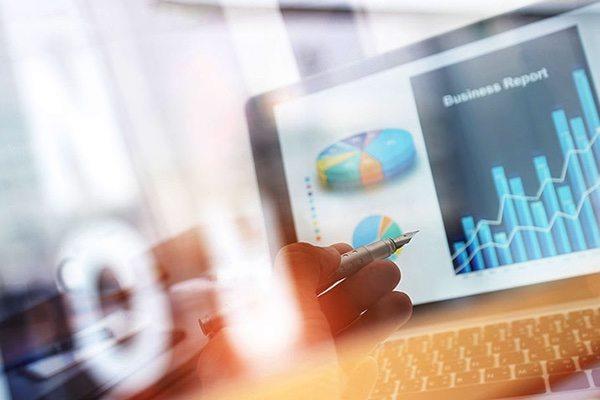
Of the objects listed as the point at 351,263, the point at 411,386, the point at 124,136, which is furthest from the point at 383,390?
the point at 124,136

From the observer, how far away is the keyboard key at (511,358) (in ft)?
1.31

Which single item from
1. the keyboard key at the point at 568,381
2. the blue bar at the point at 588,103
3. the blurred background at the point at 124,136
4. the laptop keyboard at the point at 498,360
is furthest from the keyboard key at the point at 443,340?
the blurred background at the point at 124,136

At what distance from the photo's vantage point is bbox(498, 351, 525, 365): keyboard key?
40 cm

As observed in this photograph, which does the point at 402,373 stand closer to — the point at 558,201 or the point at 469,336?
the point at 469,336

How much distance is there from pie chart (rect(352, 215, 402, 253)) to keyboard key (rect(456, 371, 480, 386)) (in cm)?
17

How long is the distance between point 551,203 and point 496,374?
18 centimetres

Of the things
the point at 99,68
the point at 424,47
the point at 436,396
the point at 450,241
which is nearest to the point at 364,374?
the point at 436,396

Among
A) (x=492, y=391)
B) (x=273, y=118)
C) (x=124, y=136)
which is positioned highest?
(x=124, y=136)

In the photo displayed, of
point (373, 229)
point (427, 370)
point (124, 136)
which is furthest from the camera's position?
point (124, 136)

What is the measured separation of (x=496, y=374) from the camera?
39cm

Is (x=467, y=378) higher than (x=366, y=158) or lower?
lower

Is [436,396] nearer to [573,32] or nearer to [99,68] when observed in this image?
[573,32]

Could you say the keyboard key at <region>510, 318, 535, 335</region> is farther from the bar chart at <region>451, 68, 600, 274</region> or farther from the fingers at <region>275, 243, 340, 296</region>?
the fingers at <region>275, 243, 340, 296</region>

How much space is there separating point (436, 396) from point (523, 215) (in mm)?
202
